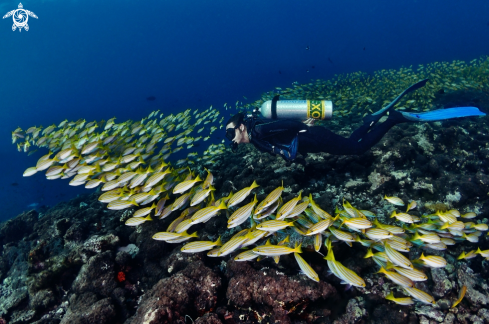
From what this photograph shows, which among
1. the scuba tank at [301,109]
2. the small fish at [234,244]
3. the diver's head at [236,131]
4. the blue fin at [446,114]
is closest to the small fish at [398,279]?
the small fish at [234,244]

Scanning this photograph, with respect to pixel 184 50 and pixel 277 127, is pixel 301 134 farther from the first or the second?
pixel 184 50

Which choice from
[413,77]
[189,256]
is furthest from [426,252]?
[413,77]

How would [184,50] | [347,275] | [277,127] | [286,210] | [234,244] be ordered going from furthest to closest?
1. [184,50]
2. [277,127]
3. [286,210]
4. [234,244]
5. [347,275]

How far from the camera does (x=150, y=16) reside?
95.7 m

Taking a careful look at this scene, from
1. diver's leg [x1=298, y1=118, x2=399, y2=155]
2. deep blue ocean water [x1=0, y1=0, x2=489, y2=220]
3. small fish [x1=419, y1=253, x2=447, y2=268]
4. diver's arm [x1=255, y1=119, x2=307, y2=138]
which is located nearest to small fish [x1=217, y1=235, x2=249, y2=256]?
small fish [x1=419, y1=253, x2=447, y2=268]

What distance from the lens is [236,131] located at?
5961mm

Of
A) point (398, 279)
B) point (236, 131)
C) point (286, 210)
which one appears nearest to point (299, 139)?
point (236, 131)

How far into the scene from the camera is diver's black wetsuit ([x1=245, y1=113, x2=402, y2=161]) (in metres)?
6.03

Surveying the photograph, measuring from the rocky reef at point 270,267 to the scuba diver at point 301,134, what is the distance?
2.06ft

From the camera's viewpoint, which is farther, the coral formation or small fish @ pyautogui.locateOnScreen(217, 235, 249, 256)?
the coral formation

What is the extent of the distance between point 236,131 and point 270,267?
3321mm

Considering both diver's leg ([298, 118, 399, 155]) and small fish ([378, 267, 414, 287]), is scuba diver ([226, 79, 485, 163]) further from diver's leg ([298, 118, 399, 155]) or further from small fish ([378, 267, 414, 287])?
small fish ([378, 267, 414, 287])

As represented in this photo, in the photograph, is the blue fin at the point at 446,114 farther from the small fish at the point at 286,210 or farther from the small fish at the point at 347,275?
the small fish at the point at 347,275

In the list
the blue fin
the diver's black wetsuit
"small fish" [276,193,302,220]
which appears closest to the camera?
"small fish" [276,193,302,220]
